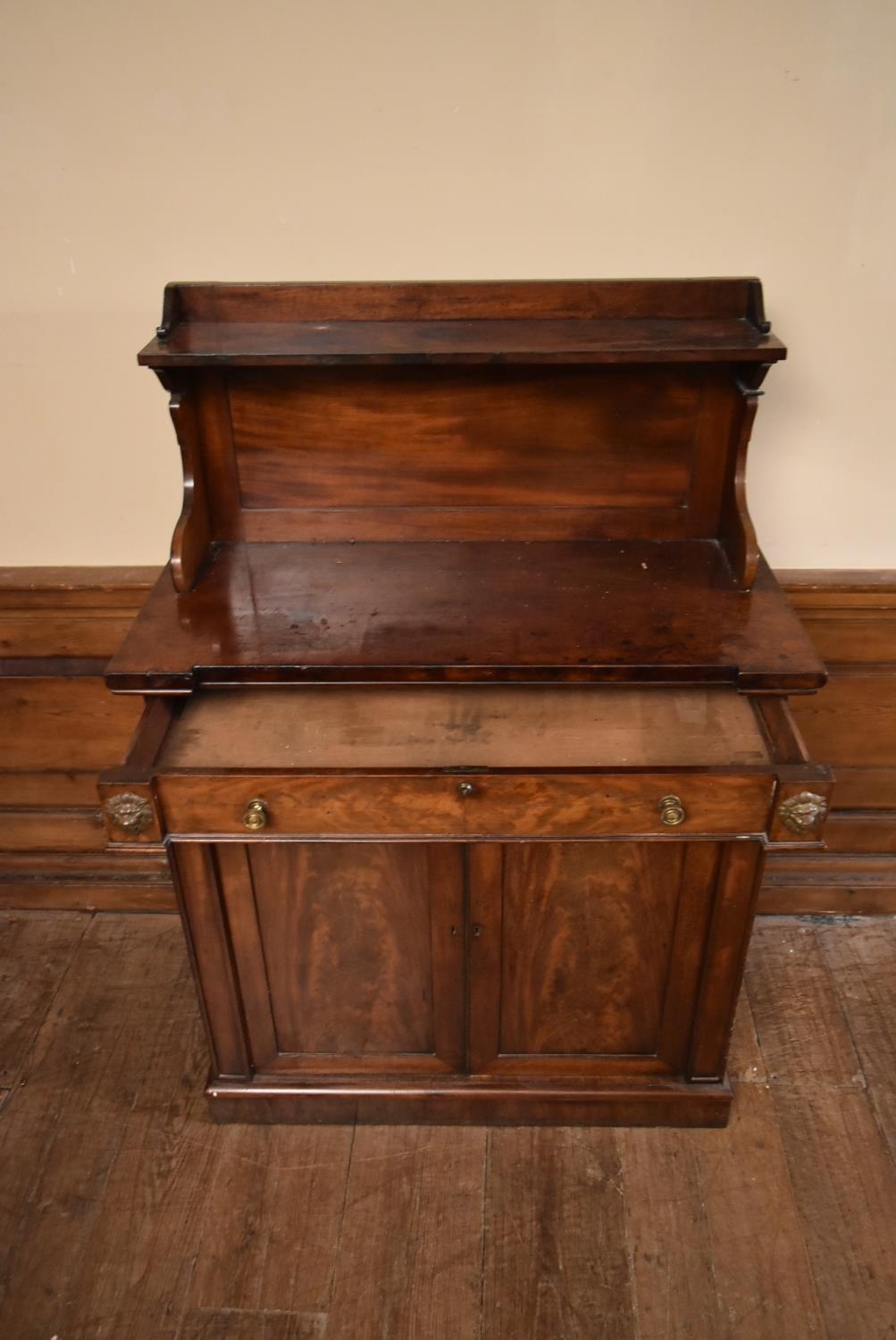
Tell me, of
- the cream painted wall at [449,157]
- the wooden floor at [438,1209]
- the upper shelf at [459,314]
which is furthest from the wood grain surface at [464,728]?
the wooden floor at [438,1209]

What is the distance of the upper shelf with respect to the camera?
1697 millimetres

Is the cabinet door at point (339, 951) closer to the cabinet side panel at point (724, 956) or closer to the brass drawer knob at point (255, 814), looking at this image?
the brass drawer knob at point (255, 814)

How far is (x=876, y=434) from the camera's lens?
1970 millimetres

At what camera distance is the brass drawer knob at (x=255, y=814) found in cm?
153

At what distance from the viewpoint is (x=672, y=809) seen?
1517mm

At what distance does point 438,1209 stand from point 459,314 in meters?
1.52

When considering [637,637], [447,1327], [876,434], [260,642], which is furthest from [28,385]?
[447,1327]

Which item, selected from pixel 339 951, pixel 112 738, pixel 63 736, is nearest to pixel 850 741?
pixel 339 951

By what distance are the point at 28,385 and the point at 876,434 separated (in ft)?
5.01

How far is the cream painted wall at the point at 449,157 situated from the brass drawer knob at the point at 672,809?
800 mm

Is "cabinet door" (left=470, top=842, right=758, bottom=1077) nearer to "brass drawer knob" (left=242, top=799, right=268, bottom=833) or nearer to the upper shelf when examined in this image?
"brass drawer knob" (left=242, top=799, right=268, bottom=833)

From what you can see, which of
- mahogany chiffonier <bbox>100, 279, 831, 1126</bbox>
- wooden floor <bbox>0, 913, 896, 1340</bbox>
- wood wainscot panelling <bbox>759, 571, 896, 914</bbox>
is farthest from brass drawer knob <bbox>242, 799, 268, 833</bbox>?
wood wainscot panelling <bbox>759, 571, 896, 914</bbox>

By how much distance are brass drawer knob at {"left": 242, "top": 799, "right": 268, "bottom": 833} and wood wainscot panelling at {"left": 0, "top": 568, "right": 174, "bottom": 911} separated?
0.62 metres

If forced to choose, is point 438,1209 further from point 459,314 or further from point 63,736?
point 459,314
